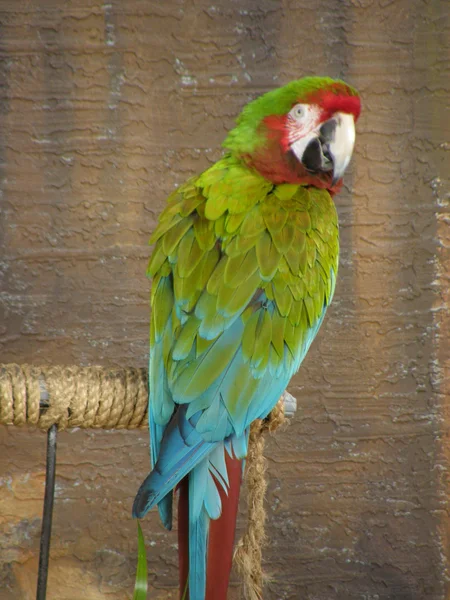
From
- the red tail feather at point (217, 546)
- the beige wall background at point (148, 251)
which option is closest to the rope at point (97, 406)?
the red tail feather at point (217, 546)

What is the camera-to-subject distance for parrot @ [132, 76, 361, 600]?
3.48 ft

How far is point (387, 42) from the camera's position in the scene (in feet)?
6.34

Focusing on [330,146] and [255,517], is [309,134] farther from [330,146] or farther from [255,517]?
[255,517]

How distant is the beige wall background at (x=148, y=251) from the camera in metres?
1.90

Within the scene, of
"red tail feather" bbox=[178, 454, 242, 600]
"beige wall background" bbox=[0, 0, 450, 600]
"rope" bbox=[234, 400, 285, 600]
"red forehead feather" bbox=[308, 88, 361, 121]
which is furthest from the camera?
"beige wall background" bbox=[0, 0, 450, 600]

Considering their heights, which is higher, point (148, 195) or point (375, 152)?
point (375, 152)

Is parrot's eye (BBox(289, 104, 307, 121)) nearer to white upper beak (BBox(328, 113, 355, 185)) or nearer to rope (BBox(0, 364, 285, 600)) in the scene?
white upper beak (BBox(328, 113, 355, 185))

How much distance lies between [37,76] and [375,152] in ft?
2.85

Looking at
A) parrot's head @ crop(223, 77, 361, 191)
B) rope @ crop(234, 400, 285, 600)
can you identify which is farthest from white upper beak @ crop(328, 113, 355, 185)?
rope @ crop(234, 400, 285, 600)

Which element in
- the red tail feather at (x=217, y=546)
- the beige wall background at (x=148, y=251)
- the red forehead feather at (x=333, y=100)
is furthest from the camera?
the beige wall background at (x=148, y=251)

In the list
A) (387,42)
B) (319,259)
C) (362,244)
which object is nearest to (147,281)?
(362,244)

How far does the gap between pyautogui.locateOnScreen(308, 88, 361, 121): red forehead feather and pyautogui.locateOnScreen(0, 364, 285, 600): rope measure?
550mm

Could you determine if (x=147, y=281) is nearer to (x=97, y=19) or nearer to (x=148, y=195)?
(x=148, y=195)

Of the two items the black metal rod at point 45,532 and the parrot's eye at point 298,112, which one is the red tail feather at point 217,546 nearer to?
the black metal rod at point 45,532
